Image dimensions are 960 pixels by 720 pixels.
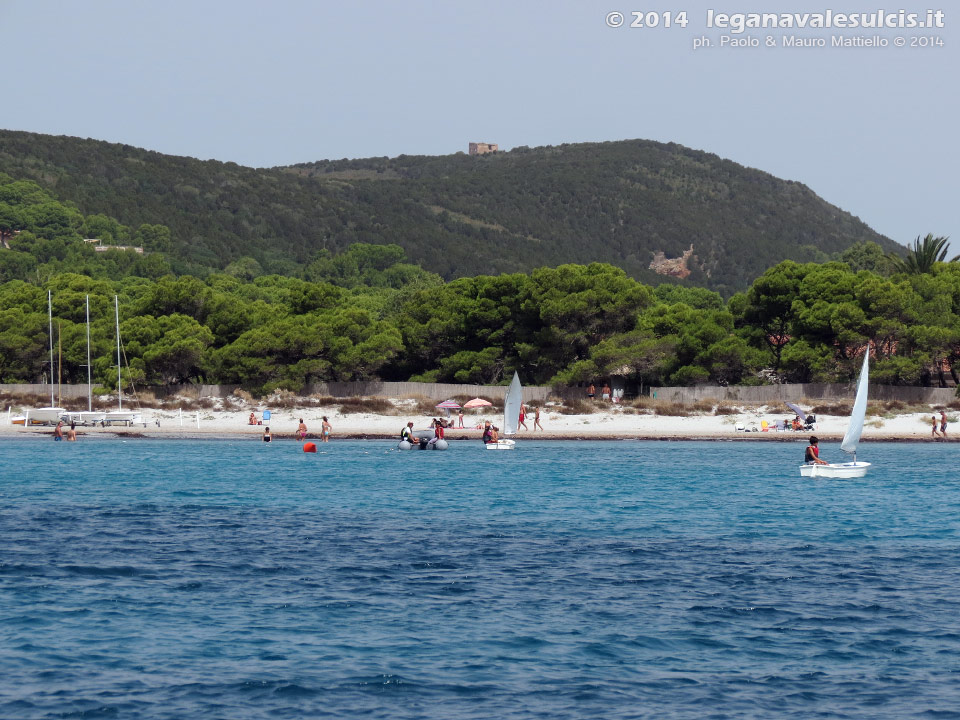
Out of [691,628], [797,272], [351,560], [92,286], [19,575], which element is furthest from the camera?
[92,286]

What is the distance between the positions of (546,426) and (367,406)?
11751 mm

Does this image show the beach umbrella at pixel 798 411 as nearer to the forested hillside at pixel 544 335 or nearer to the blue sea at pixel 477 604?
the forested hillside at pixel 544 335

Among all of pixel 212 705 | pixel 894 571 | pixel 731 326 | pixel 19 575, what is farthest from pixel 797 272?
pixel 212 705

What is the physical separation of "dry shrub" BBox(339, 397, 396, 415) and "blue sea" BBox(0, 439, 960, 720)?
36360 mm

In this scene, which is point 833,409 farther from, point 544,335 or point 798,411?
point 544,335

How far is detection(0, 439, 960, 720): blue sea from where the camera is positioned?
14.8 meters

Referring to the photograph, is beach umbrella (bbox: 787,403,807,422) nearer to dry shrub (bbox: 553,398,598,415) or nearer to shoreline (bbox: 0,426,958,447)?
shoreline (bbox: 0,426,958,447)

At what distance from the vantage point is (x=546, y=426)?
73.2 meters

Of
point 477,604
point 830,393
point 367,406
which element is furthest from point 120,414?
point 477,604

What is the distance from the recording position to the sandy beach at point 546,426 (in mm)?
67625

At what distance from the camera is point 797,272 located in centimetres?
7769

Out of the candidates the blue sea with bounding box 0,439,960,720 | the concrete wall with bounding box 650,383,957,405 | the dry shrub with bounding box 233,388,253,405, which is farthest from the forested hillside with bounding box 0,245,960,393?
the blue sea with bounding box 0,439,960,720

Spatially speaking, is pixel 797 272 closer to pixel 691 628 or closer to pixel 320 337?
pixel 320 337

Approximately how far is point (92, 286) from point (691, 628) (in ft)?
268
